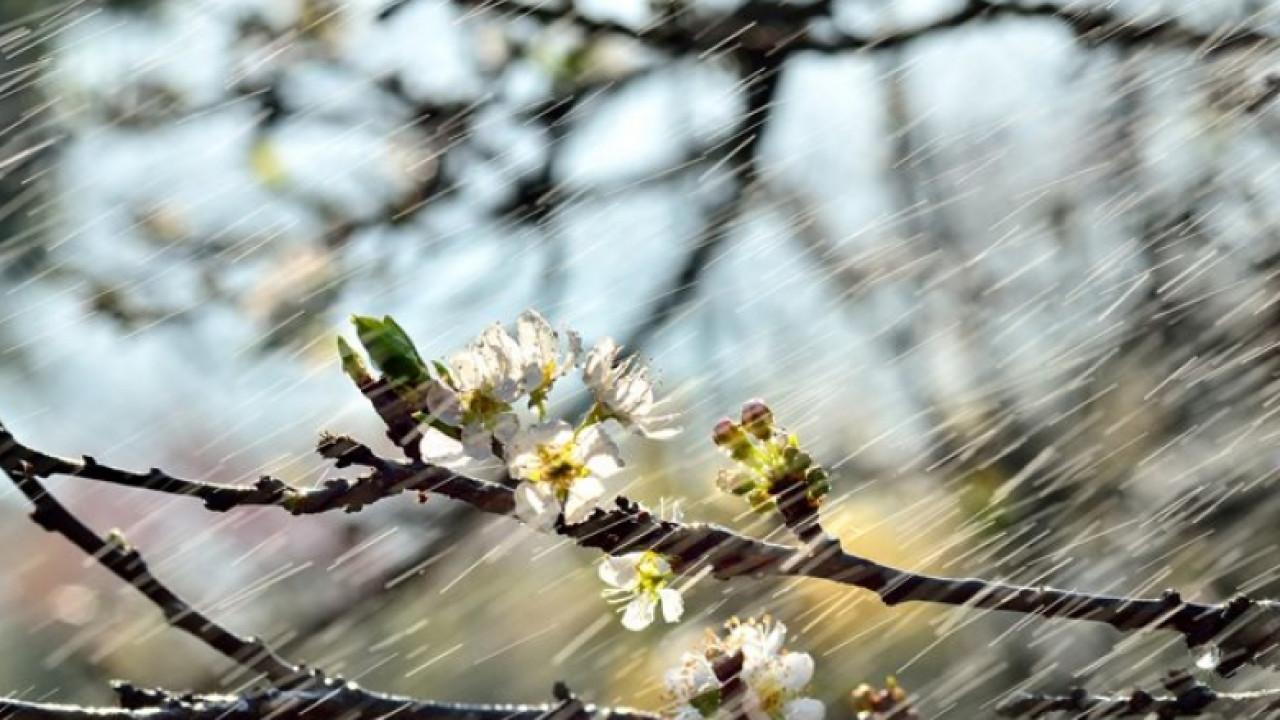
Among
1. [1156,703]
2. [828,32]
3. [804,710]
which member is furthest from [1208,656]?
[828,32]

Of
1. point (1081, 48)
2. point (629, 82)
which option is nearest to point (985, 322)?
point (1081, 48)

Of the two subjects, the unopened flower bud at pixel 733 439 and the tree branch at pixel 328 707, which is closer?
the tree branch at pixel 328 707

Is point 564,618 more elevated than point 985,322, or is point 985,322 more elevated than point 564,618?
point 985,322

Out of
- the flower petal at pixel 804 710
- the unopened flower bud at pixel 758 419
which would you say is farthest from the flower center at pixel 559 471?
the flower petal at pixel 804 710

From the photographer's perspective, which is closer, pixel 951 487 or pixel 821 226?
pixel 951 487

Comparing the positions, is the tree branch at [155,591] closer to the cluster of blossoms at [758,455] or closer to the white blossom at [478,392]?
the white blossom at [478,392]

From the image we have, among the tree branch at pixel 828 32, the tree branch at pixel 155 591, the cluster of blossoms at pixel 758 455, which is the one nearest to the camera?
the tree branch at pixel 155 591

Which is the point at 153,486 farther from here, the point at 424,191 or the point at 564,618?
the point at 564,618
